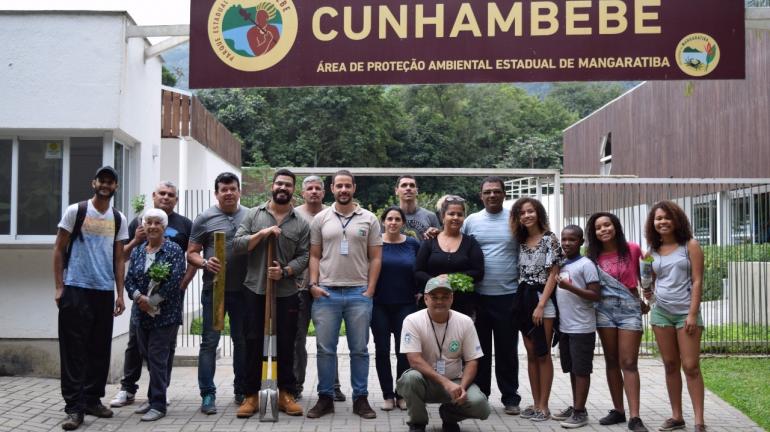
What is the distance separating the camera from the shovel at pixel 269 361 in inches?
270

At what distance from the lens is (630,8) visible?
8.73m

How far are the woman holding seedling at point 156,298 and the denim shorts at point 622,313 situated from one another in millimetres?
3633

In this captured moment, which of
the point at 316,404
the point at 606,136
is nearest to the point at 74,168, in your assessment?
the point at 316,404

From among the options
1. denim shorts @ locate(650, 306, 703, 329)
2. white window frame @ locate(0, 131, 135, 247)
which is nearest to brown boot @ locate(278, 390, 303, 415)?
denim shorts @ locate(650, 306, 703, 329)

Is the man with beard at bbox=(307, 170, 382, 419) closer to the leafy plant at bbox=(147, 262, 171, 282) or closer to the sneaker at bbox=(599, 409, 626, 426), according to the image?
the leafy plant at bbox=(147, 262, 171, 282)

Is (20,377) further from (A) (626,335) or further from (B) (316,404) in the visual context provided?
(A) (626,335)

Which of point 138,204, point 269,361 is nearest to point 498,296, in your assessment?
point 269,361

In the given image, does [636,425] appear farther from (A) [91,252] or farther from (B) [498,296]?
(A) [91,252]

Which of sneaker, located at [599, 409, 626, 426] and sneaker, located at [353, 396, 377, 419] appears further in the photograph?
sneaker, located at [353, 396, 377, 419]

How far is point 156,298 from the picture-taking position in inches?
271

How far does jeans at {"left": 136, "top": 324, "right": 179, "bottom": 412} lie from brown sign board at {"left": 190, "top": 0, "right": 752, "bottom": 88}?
3183 mm

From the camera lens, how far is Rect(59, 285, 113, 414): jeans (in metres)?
6.68

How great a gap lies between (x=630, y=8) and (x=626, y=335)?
3834 millimetres

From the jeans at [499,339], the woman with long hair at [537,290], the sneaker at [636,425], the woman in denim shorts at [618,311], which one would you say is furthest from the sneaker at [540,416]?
the sneaker at [636,425]
